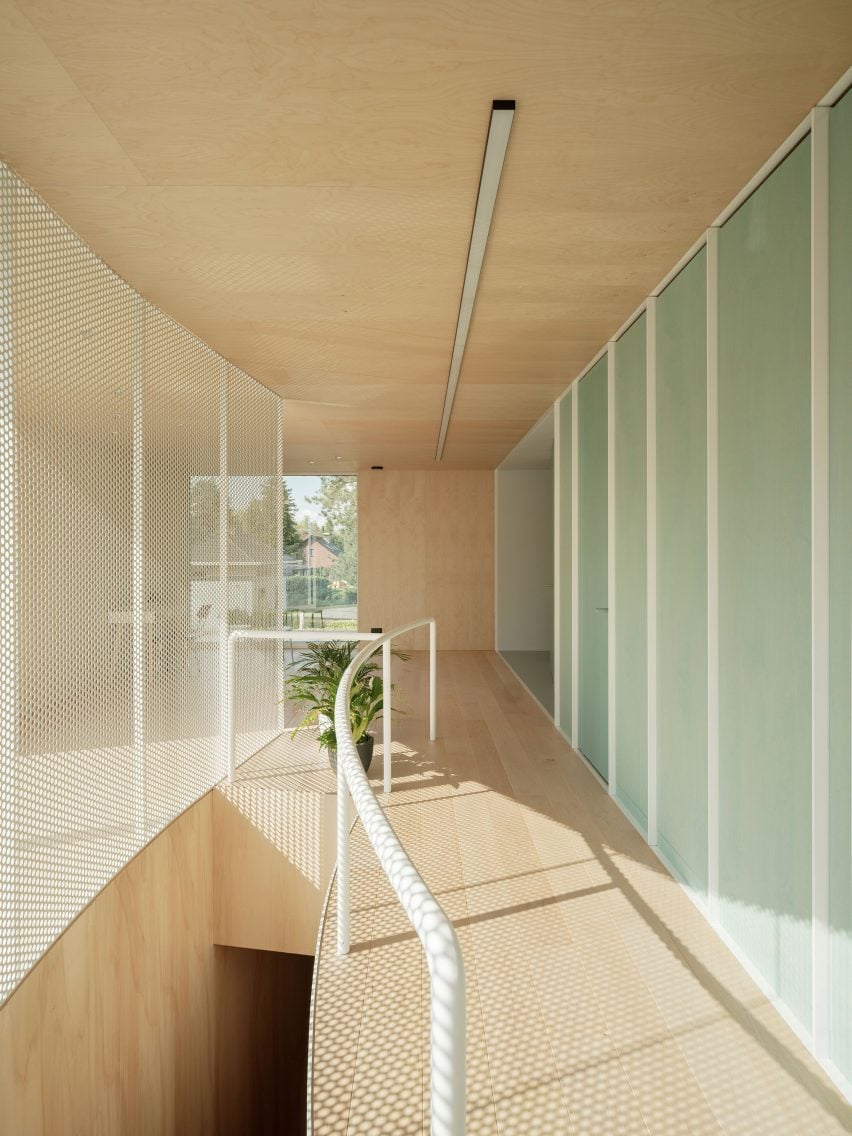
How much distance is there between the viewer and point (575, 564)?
5.25 meters

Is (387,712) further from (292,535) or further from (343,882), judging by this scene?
(292,535)

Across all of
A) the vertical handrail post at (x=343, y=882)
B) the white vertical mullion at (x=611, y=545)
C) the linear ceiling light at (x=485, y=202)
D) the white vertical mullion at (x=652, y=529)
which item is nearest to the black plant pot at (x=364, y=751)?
the white vertical mullion at (x=611, y=545)

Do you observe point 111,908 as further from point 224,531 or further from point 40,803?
point 224,531

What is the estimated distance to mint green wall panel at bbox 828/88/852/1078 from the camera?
5.85 ft

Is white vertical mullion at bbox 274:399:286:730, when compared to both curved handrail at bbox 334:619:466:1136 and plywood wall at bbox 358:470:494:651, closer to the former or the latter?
curved handrail at bbox 334:619:466:1136

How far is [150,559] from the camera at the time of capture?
343 cm

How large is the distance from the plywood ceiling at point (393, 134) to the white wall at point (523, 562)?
6.77 m

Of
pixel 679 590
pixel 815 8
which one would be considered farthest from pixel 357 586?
pixel 815 8

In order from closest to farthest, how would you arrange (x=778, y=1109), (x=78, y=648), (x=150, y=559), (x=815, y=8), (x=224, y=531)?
(x=815, y=8) → (x=778, y=1109) → (x=78, y=648) → (x=150, y=559) → (x=224, y=531)

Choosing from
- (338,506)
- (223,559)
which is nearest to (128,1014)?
(223,559)

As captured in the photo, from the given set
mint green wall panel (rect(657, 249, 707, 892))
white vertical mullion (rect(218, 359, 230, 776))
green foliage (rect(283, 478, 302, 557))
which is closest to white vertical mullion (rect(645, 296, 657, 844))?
mint green wall panel (rect(657, 249, 707, 892))

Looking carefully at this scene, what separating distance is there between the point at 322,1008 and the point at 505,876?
→ 1.02 meters

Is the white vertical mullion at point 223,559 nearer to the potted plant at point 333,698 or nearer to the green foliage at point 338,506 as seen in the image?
the potted plant at point 333,698

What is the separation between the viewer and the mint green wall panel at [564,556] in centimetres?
551
